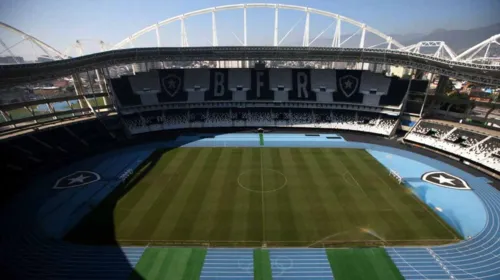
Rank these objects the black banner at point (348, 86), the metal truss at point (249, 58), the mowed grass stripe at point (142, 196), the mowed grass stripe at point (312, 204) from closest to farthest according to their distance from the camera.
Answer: the mowed grass stripe at point (312, 204), the mowed grass stripe at point (142, 196), the metal truss at point (249, 58), the black banner at point (348, 86)

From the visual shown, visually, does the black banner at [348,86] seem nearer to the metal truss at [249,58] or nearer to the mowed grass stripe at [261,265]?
the metal truss at [249,58]

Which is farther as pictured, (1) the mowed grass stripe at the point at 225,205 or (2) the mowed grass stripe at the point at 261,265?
(1) the mowed grass stripe at the point at 225,205

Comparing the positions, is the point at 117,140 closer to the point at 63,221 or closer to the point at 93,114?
the point at 93,114

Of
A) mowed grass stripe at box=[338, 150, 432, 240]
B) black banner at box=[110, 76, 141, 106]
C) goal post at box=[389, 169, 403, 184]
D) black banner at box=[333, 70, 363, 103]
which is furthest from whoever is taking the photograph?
black banner at box=[333, 70, 363, 103]

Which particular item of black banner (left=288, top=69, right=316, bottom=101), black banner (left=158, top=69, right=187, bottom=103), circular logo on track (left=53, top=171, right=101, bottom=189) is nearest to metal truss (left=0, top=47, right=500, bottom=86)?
black banner (left=288, top=69, right=316, bottom=101)

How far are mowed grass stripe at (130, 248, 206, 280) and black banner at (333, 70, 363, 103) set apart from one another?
42.8m

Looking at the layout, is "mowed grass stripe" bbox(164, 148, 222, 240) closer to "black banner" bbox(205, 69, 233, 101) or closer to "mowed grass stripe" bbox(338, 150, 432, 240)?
"mowed grass stripe" bbox(338, 150, 432, 240)

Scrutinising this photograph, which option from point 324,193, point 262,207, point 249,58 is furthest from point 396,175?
point 249,58

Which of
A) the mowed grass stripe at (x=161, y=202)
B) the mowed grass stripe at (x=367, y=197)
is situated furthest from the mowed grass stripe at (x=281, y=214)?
the mowed grass stripe at (x=161, y=202)

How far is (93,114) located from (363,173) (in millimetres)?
43103

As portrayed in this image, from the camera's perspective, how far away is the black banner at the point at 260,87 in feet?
178

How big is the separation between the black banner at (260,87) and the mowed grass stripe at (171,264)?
3851cm

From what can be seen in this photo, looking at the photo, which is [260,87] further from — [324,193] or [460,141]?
[460,141]

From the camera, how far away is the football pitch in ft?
70.3
